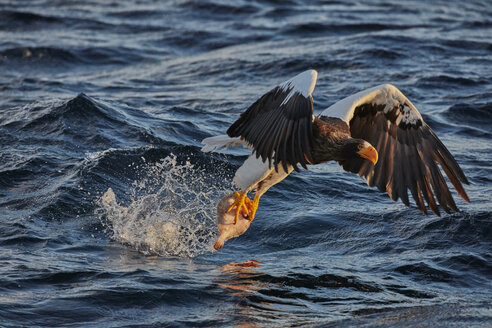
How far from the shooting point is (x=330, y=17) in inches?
667

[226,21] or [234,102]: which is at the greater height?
[226,21]

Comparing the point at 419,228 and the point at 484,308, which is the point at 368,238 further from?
the point at 484,308

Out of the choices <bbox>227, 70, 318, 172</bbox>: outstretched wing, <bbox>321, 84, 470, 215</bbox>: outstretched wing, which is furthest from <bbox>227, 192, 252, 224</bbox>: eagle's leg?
<bbox>321, 84, 470, 215</bbox>: outstretched wing

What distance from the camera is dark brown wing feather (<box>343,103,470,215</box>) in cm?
682

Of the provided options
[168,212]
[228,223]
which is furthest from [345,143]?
[168,212]

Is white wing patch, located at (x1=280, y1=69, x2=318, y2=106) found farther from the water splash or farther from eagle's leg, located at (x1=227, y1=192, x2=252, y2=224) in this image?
the water splash

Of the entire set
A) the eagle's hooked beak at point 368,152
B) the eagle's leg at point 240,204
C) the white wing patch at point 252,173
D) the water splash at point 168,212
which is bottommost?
the water splash at point 168,212

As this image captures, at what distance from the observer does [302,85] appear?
19.3ft

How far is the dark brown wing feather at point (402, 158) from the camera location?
6816 mm

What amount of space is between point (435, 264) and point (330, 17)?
11.3 metres

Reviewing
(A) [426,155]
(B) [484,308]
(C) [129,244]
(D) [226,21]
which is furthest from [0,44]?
(B) [484,308]

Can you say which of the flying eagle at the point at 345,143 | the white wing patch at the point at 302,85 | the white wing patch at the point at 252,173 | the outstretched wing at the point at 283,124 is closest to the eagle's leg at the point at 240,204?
the flying eagle at the point at 345,143

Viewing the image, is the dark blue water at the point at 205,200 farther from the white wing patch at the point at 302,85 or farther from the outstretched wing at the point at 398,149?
the white wing patch at the point at 302,85

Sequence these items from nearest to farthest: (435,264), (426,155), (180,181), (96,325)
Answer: (96,325) < (435,264) < (426,155) < (180,181)
